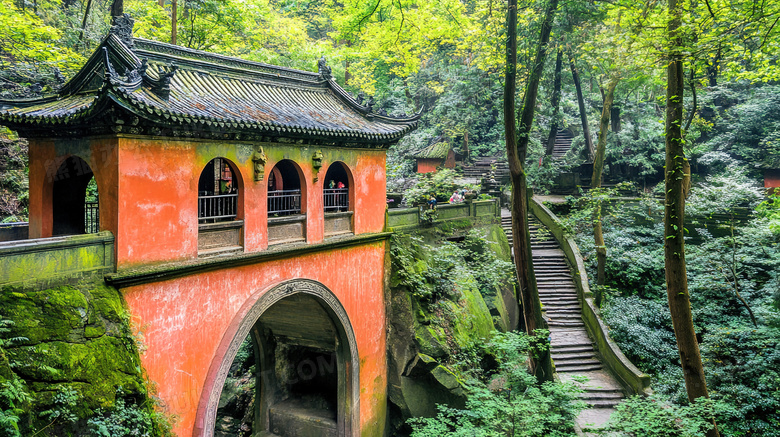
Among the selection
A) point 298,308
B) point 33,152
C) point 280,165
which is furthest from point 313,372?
point 33,152

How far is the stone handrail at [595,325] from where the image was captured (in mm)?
12773

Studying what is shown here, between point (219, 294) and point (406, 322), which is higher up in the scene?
point (219, 294)

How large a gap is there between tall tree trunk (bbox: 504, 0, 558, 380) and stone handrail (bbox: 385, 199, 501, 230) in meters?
3.12

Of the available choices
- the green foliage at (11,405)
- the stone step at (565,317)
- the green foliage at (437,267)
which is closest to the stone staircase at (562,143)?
the stone step at (565,317)

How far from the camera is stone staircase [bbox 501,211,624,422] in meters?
12.8

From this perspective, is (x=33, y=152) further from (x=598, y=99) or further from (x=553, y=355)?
(x=598, y=99)

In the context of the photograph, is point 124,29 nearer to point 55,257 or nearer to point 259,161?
point 259,161

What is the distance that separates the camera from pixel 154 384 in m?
7.18

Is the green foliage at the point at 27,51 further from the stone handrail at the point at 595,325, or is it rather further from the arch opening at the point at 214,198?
the stone handrail at the point at 595,325

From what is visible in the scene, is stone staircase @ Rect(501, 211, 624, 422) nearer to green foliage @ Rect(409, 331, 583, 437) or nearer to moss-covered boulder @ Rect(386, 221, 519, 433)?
green foliage @ Rect(409, 331, 583, 437)

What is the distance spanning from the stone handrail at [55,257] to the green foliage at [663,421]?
8.78m

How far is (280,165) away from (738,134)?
2114cm

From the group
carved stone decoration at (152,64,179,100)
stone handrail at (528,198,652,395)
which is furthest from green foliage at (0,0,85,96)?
stone handrail at (528,198,652,395)

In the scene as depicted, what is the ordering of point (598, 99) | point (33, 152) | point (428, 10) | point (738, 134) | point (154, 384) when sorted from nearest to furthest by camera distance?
point (154, 384)
point (33, 152)
point (428, 10)
point (738, 134)
point (598, 99)
